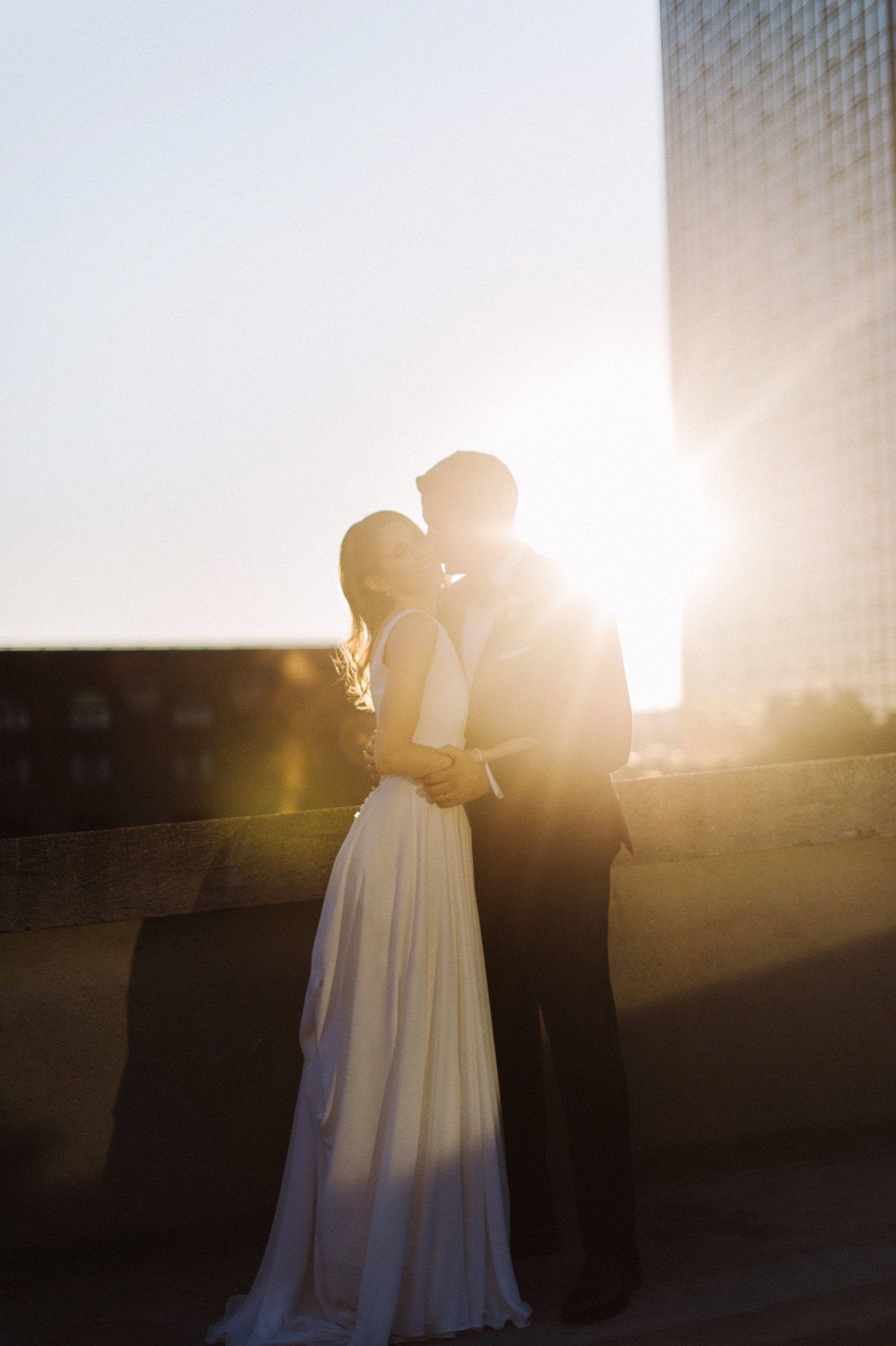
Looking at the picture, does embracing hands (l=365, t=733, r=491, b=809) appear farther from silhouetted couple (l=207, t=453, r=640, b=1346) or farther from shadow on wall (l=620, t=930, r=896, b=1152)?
shadow on wall (l=620, t=930, r=896, b=1152)

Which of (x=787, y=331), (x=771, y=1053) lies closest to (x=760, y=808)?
(x=771, y=1053)

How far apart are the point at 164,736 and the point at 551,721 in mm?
65496

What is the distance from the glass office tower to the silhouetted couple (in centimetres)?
8823

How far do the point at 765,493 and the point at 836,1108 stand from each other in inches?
3899

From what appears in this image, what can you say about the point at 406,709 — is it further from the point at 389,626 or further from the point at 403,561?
the point at 403,561

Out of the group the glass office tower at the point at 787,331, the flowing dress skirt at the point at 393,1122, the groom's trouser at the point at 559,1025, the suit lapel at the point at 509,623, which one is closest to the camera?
the flowing dress skirt at the point at 393,1122

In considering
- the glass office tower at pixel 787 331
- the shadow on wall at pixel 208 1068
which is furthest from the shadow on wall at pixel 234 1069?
the glass office tower at pixel 787 331

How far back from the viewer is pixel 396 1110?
102 inches

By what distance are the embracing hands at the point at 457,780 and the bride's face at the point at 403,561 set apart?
1.48 ft

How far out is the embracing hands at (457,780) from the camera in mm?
2736

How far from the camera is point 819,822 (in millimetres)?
3611

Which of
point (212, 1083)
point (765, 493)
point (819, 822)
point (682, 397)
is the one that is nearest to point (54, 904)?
point (212, 1083)

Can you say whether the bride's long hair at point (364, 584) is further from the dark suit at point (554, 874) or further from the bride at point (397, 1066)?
the dark suit at point (554, 874)

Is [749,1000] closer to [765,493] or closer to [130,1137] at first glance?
[130,1137]
